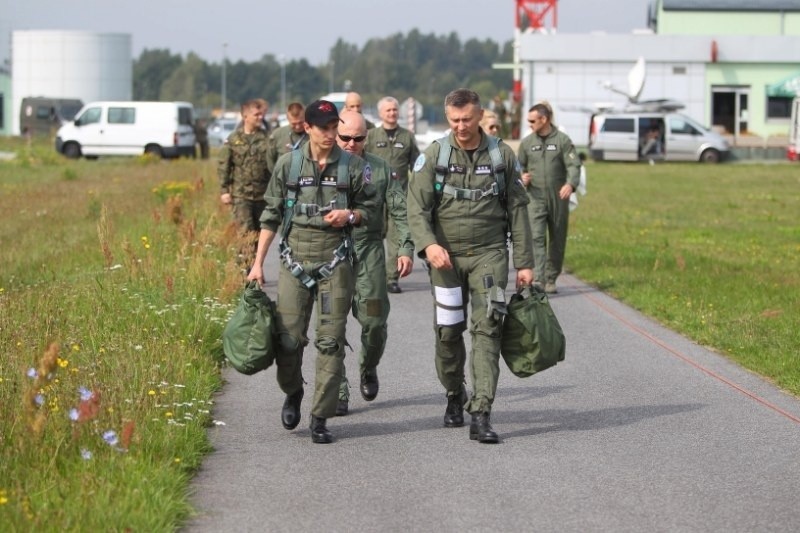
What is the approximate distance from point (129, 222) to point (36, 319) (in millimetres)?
11146

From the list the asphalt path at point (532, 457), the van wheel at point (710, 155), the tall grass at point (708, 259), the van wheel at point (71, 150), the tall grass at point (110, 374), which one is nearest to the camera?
the tall grass at point (110, 374)

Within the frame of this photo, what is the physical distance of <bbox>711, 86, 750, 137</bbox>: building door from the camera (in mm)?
64312

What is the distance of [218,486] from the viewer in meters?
6.62

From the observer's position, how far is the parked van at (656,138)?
4909cm

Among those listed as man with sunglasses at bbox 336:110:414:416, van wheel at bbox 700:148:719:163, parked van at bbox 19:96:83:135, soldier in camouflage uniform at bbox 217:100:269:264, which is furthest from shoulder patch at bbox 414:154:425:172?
parked van at bbox 19:96:83:135

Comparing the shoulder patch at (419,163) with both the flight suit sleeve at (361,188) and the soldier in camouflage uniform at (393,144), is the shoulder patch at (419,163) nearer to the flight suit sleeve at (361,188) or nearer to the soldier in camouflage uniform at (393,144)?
the flight suit sleeve at (361,188)

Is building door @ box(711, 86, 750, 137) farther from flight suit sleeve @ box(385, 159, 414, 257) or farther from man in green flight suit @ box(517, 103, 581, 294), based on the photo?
flight suit sleeve @ box(385, 159, 414, 257)

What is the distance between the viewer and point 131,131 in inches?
1833

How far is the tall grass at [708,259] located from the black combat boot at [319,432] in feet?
11.1

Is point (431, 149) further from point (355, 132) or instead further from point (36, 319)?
point (36, 319)

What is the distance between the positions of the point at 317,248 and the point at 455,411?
131cm

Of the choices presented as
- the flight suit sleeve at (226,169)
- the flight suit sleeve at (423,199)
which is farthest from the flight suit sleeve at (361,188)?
the flight suit sleeve at (226,169)

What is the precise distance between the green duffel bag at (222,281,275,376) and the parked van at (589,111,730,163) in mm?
42588

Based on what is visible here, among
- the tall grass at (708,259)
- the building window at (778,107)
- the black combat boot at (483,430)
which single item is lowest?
the black combat boot at (483,430)
